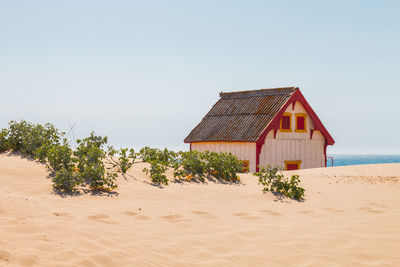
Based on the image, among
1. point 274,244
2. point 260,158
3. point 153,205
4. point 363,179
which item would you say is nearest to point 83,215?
point 153,205

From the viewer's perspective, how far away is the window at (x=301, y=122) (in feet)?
78.4

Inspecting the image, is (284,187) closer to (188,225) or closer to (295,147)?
(188,225)

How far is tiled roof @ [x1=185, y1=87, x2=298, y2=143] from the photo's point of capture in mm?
22547

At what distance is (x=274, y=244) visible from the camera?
628 centimetres

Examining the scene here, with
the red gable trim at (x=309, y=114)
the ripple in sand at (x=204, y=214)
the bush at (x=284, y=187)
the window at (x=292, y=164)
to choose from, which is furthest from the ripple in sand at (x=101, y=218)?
the window at (x=292, y=164)

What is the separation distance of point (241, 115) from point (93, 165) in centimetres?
1497

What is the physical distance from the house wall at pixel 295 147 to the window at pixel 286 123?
177 millimetres

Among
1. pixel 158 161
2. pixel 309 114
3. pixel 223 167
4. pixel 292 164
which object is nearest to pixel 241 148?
pixel 292 164

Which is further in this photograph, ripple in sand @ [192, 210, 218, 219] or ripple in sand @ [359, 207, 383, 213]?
ripple in sand @ [359, 207, 383, 213]

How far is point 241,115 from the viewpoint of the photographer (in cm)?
2414

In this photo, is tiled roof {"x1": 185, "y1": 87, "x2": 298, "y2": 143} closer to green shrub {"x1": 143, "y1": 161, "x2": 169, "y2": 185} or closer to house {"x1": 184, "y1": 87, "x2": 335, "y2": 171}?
house {"x1": 184, "y1": 87, "x2": 335, "y2": 171}

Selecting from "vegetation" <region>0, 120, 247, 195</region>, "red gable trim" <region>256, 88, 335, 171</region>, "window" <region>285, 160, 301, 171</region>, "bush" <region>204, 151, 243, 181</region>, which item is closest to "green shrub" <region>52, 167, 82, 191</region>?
"vegetation" <region>0, 120, 247, 195</region>

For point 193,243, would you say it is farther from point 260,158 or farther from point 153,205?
point 260,158

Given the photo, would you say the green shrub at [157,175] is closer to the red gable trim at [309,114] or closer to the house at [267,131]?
the house at [267,131]
